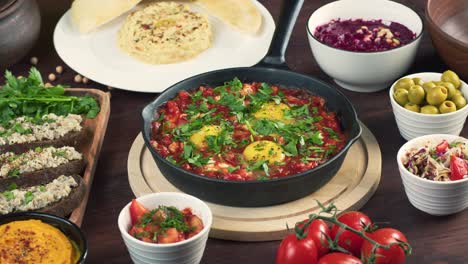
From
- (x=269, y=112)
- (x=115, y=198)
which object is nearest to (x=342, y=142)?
(x=269, y=112)

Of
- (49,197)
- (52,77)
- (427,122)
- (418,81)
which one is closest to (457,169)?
(427,122)

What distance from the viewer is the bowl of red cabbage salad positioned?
380 cm

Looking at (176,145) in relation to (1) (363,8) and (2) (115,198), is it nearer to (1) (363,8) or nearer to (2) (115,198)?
(2) (115,198)

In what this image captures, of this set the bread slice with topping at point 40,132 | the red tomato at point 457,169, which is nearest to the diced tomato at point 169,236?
the bread slice with topping at point 40,132

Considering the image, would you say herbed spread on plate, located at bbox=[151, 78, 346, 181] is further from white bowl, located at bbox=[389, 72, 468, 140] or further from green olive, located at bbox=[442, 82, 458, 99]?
green olive, located at bbox=[442, 82, 458, 99]

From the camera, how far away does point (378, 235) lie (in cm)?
341

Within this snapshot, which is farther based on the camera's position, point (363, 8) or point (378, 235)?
point (363, 8)

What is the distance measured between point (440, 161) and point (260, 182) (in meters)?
0.82

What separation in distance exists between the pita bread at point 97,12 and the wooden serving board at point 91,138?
0.68 metres

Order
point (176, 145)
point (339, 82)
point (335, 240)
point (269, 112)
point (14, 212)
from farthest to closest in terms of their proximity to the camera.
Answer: point (339, 82) → point (269, 112) → point (176, 145) → point (14, 212) → point (335, 240)

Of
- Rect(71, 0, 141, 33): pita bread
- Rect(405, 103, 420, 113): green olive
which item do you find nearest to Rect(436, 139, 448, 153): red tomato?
Rect(405, 103, 420, 113): green olive

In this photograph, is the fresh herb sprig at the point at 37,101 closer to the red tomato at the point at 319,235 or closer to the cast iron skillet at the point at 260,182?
the cast iron skillet at the point at 260,182

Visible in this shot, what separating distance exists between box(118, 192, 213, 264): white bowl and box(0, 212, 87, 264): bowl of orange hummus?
0.18 m

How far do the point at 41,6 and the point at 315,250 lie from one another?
3314mm
